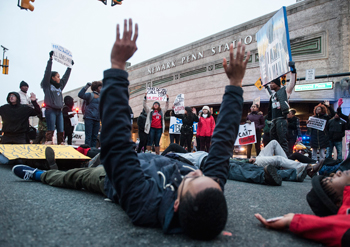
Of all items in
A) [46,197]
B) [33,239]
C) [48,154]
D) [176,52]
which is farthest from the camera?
[176,52]

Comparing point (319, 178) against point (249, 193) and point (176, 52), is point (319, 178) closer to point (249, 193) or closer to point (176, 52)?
point (249, 193)

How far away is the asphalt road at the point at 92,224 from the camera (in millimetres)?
1338

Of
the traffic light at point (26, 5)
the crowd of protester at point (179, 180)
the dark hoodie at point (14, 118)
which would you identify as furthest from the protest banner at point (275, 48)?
the traffic light at point (26, 5)

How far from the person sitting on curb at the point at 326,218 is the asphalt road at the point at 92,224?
2.7 inches

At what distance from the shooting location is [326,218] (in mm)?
1328

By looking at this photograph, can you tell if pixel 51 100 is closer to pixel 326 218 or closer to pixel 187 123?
pixel 187 123

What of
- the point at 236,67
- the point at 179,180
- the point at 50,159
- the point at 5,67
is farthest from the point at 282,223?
the point at 5,67

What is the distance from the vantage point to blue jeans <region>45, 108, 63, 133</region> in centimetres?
571

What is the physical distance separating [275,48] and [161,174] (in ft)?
17.0

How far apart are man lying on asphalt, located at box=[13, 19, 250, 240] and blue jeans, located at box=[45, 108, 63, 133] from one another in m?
4.76

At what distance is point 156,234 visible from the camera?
57.9 inches

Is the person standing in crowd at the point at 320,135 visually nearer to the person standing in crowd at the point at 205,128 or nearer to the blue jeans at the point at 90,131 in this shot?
the person standing in crowd at the point at 205,128

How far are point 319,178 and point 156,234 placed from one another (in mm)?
1157

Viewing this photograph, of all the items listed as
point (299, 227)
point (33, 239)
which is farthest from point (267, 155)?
point (33, 239)
